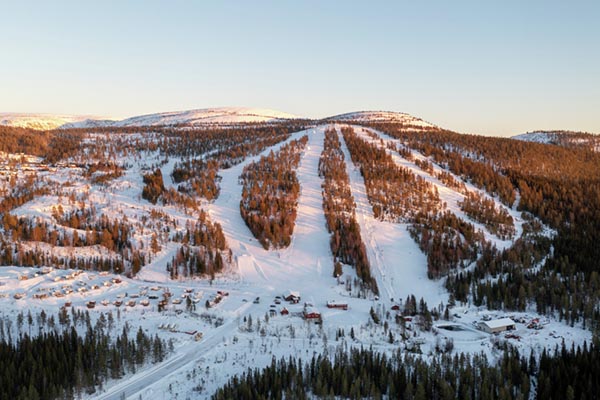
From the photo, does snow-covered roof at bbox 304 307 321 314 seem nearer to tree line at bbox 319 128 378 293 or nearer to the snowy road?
the snowy road

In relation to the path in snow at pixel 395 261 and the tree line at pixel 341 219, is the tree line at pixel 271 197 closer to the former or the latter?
the tree line at pixel 341 219

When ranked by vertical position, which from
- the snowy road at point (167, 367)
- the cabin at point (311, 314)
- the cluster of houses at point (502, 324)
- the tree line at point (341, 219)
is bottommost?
the snowy road at point (167, 367)

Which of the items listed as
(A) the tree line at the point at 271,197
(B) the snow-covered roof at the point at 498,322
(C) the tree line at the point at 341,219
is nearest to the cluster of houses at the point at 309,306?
(C) the tree line at the point at 341,219

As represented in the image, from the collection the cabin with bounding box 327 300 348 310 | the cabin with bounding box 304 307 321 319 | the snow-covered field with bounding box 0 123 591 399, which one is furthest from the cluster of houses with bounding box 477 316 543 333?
the cabin with bounding box 304 307 321 319

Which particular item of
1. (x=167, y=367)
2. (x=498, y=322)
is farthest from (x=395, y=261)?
(x=167, y=367)

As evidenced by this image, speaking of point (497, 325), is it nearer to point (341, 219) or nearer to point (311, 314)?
point (311, 314)

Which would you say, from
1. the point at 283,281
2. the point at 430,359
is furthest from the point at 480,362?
the point at 283,281

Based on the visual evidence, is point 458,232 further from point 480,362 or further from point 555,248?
point 480,362
